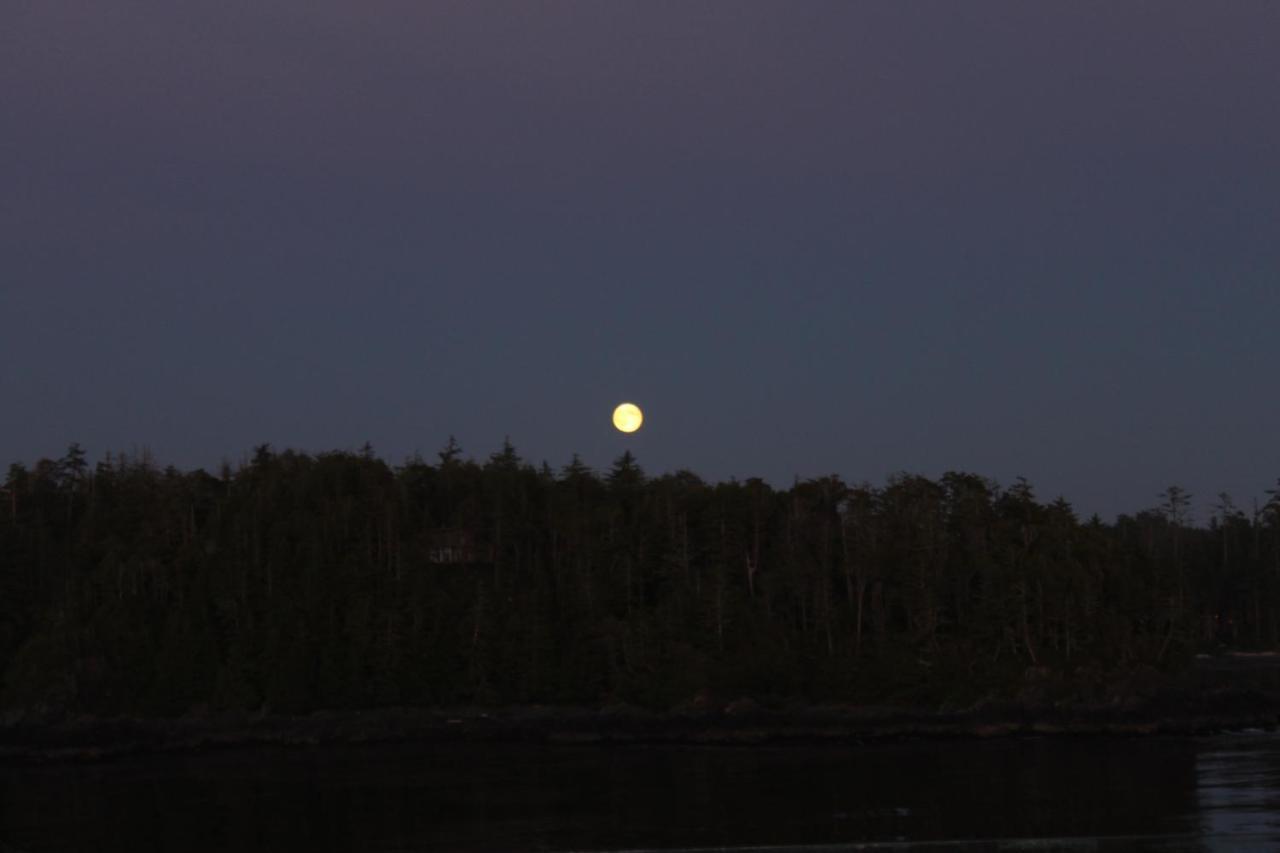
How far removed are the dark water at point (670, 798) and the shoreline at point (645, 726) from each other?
5.79 ft

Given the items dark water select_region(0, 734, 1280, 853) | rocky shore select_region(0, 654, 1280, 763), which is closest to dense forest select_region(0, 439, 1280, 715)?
rocky shore select_region(0, 654, 1280, 763)

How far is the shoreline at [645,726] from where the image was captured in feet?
162

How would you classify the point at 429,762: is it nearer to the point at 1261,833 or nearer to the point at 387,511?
the point at 387,511

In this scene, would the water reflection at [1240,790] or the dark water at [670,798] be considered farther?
the dark water at [670,798]

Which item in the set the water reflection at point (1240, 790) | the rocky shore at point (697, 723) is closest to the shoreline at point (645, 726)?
the rocky shore at point (697, 723)

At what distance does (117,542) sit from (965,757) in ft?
141

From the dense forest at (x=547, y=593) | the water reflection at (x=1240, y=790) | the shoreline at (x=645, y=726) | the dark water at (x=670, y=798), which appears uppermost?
the dense forest at (x=547, y=593)

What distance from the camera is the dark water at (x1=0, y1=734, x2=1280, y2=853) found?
30438 millimetres

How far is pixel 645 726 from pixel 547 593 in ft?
41.4

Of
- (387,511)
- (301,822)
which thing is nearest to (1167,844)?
(301,822)

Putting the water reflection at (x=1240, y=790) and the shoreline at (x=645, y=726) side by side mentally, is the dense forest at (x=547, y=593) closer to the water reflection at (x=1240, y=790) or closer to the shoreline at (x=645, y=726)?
Answer: the shoreline at (x=645, y=726)

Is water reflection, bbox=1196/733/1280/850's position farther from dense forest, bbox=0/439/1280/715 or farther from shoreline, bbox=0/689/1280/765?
dense forest, bbox=0/439/1280/715

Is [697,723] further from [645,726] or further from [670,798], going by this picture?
[670,798]

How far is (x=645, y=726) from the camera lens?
5128 centimetres
